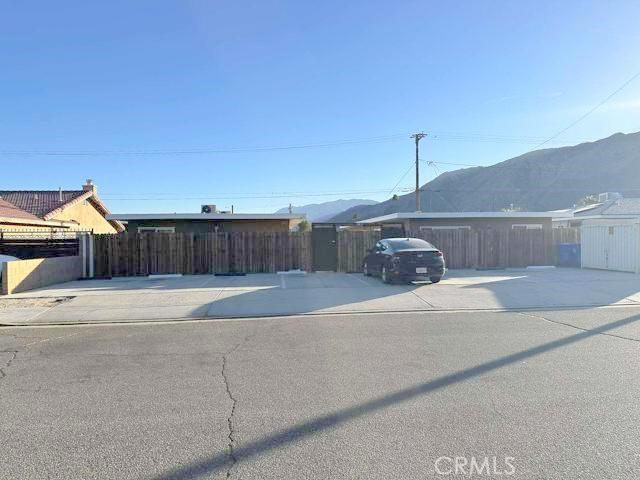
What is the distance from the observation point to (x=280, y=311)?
10.0m

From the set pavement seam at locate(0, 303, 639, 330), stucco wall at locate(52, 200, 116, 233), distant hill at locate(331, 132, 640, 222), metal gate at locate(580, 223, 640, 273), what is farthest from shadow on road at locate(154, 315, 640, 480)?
distant hill at locate(331, 132, 640, 222)

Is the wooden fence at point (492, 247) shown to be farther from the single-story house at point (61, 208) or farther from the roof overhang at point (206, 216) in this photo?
the single-story house at point (61, 208)

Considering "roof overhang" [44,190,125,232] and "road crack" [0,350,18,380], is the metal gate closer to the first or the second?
"road crack" [0,350,18,380]

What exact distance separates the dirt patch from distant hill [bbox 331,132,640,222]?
293 ft

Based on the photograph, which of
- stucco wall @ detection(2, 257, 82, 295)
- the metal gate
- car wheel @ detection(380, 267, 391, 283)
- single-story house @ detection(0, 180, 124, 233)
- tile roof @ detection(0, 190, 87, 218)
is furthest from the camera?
tile roof @ detection(0, 190, 87, 218)

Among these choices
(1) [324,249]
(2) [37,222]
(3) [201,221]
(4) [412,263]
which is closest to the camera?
(4) [412,263]

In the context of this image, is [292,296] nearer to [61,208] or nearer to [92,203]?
[61,208]

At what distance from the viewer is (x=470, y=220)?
74.7 feet

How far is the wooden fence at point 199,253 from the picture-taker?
58.9 ft

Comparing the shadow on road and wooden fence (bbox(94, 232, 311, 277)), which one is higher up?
wooden fence (bbox(94, 232, 311, 277))

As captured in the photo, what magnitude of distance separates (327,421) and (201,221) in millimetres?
18808

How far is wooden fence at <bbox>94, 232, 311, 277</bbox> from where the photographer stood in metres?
18.0

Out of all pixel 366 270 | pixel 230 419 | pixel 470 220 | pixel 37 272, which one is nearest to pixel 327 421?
pixel 230 419

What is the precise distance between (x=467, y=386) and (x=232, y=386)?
259 centimetres
